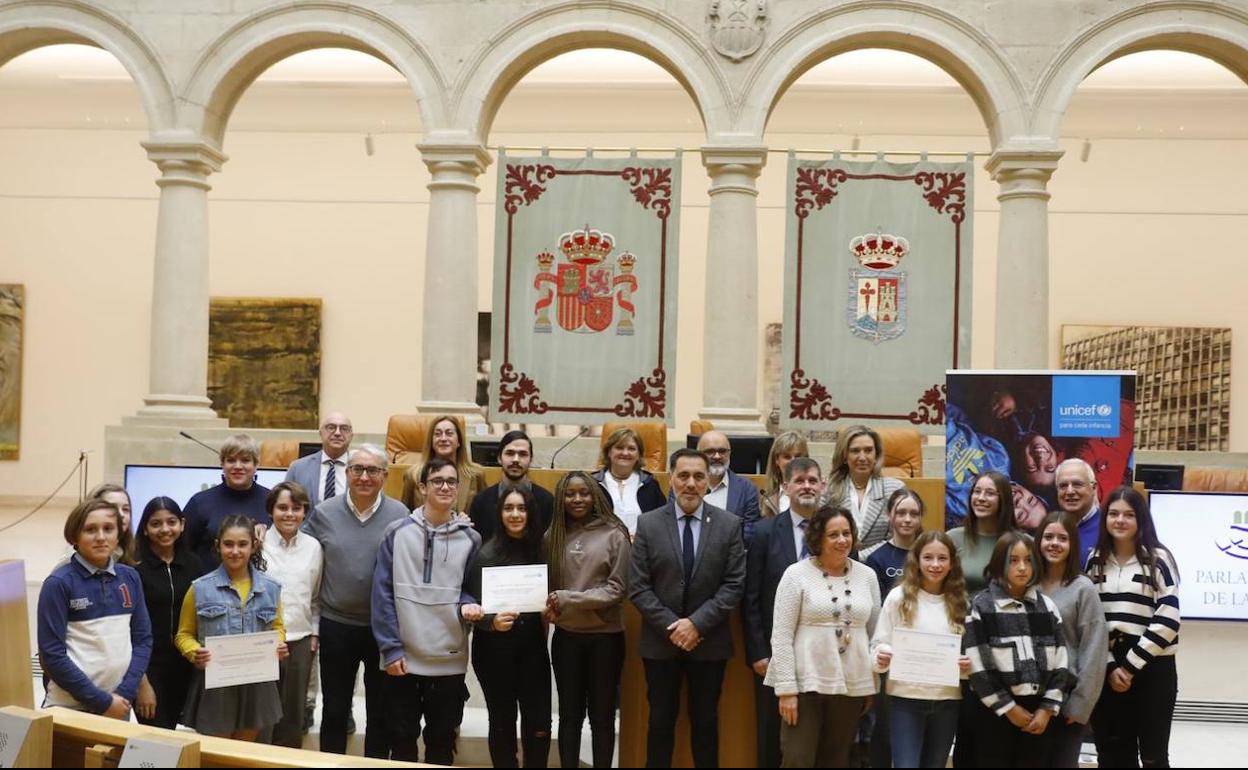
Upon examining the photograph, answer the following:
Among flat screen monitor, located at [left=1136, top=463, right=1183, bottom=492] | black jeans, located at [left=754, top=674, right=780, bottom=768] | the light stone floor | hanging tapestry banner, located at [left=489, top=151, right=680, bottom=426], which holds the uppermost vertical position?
hanging tapestry banner, located at [left=489, top=151, right=680, bottom=426]

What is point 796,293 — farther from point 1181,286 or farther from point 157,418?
point 1181,286

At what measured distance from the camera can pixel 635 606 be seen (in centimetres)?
513

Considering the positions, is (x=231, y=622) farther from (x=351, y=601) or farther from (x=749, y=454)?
(x=749, y=454)

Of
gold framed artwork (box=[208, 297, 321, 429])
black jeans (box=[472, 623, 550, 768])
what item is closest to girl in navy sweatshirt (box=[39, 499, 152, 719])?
black jeans (box=[472, 623, 550, 768])

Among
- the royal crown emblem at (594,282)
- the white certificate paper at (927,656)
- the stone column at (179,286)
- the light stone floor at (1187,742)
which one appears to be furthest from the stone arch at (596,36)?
the white certificate paper at (927,656)

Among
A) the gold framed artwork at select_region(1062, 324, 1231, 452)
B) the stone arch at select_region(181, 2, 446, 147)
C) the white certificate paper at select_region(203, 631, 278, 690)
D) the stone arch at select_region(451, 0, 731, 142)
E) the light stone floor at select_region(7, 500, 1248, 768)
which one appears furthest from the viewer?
the gold framed artwork at select_region(1062, 324, 1231, 452)

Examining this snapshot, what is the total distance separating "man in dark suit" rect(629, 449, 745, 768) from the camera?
498 centimetres

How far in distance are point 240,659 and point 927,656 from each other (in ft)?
8.30

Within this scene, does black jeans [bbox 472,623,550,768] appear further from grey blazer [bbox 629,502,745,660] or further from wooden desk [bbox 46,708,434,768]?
wooden desk [bbox 46,708,434,768]

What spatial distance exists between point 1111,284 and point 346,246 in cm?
890

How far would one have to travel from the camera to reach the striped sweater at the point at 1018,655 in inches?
172

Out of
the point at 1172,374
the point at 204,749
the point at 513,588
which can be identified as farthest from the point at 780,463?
the point at 1172,374

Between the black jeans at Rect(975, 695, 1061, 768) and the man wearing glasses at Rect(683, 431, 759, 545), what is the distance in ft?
4.76

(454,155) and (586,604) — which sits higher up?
(454,155)
